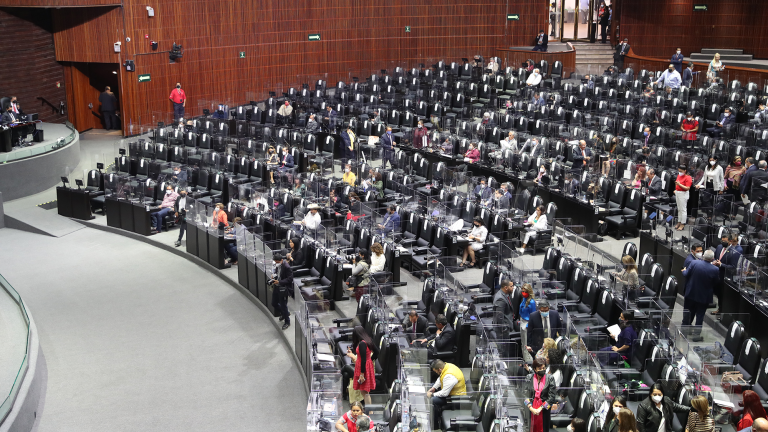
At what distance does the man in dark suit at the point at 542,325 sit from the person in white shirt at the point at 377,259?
10.4ft

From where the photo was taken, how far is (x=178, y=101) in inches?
916

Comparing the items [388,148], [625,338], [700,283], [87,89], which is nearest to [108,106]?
[87,89]

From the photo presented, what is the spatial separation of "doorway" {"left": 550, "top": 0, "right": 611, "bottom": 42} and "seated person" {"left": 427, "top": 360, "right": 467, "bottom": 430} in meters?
22.0

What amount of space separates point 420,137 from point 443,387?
1084cm

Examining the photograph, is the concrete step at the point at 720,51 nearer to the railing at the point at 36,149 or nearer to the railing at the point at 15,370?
the railing at the point at 36,149

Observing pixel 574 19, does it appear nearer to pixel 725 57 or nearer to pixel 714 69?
pixel 725 57

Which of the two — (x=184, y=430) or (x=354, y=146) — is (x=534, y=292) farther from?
(x=354, y=146)

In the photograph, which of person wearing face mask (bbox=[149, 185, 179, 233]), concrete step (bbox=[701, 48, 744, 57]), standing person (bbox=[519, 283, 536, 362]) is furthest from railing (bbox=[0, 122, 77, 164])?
concrete step (bbox=[701, 48, 744, 57])

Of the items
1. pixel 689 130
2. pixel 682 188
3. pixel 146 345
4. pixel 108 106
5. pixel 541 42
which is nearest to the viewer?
pixel 146 345

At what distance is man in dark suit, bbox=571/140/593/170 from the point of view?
16.1 metres

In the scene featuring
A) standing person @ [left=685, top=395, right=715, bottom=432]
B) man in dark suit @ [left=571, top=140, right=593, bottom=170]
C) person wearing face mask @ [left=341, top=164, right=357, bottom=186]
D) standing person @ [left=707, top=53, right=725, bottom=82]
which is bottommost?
standing person @ [left=685, top=395, right=715, bottom=432]

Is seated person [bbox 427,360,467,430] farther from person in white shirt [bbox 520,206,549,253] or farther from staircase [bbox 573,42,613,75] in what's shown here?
staircase [bbox 573,42,613,75]

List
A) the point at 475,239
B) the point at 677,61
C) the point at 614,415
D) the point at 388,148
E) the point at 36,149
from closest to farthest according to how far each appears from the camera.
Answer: the point at 614,415 < the point at 475,239 < the point at 388,148 < the point at 36,149 < the point at 677,61

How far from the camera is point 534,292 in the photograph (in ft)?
37.7
